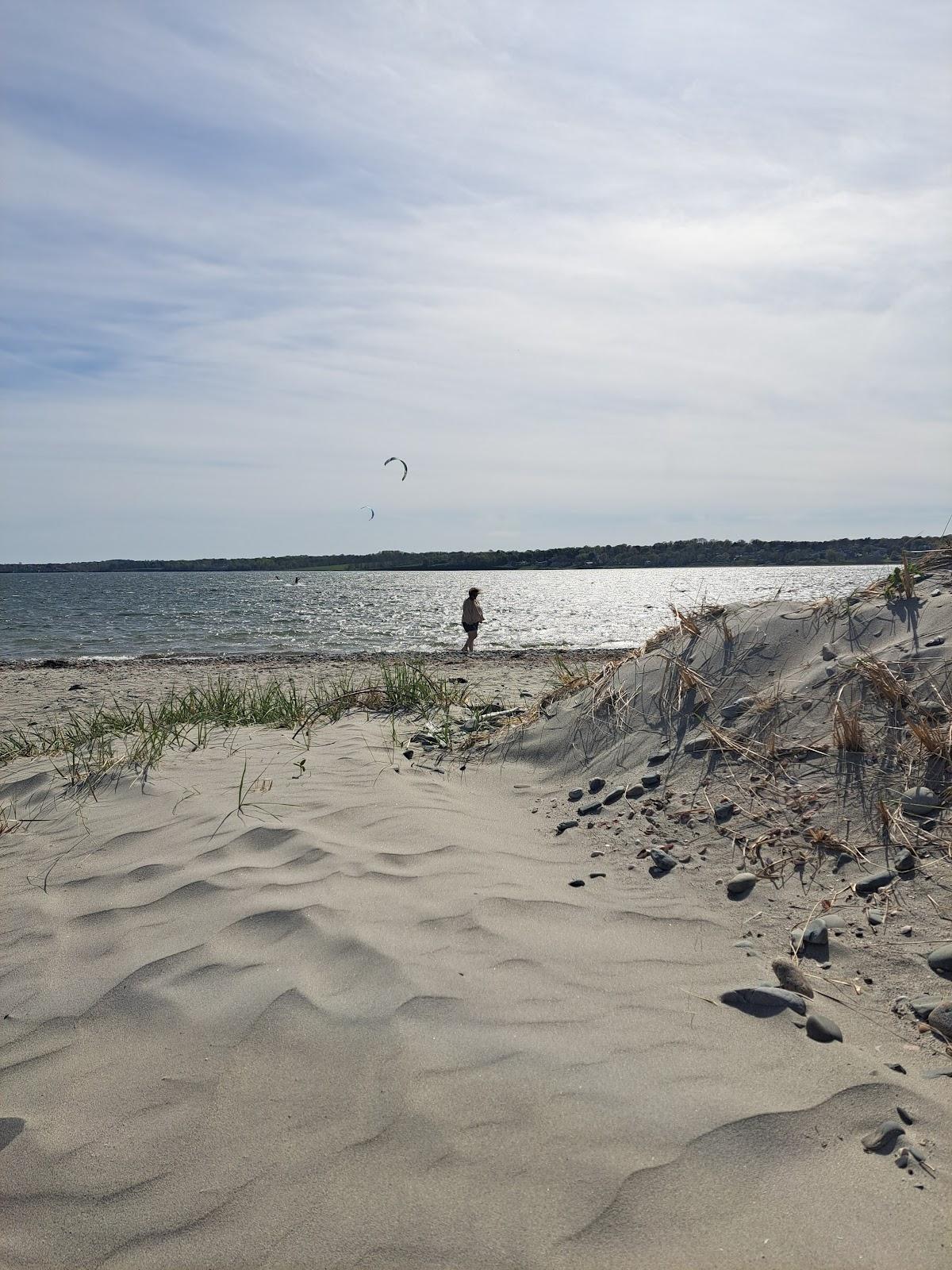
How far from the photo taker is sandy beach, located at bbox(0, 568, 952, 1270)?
1.61m

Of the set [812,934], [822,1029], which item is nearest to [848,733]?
[812,934]

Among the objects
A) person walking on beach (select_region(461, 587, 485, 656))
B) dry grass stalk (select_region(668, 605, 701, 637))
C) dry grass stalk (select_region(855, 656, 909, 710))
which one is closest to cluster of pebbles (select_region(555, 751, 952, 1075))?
dry grass stalk (select_region(855, 656, 909, 710))

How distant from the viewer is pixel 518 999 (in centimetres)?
230

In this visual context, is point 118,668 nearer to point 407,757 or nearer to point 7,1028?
point 407,757

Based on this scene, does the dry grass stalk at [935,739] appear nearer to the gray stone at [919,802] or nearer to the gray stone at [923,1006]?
the gray stone at [919,802]

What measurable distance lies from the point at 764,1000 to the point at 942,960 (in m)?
0.68

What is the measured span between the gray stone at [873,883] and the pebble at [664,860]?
2.48ft

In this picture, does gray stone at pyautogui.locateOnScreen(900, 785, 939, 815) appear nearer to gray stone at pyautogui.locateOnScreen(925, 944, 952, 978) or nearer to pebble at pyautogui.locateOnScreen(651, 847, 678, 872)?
gray stone at pyautogui.locateOnScreen(925, 944, 952, 978)

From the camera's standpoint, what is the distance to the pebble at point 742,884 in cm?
308

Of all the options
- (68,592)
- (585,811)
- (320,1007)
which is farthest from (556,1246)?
(68,592)

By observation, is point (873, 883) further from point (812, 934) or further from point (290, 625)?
point (290, 625)

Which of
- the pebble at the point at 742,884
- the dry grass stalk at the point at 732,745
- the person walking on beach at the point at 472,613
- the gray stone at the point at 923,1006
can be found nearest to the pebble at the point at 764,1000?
the gray stone at the point at 923,1006

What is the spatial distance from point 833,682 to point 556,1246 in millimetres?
3457

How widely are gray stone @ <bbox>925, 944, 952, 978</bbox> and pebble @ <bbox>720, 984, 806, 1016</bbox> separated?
0.53 metres
